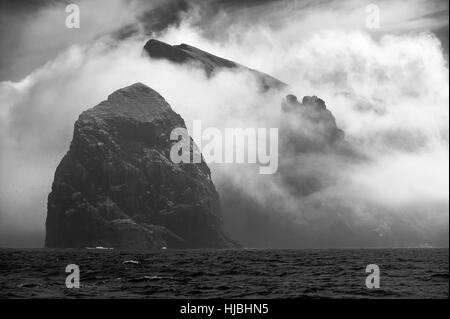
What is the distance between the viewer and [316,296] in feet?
139

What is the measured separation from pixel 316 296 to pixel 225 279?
1783 centimetres
